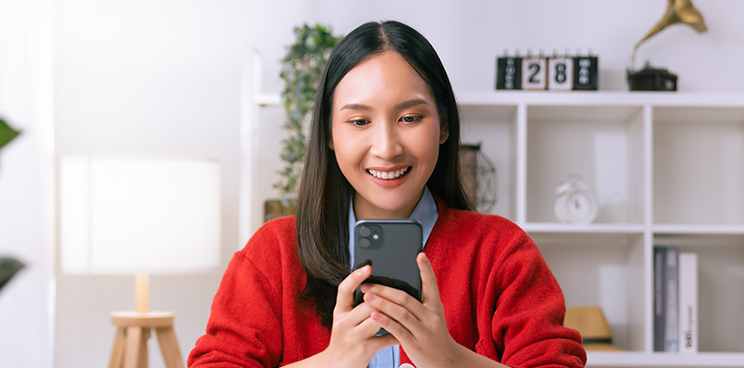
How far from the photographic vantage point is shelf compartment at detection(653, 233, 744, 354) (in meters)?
1.87

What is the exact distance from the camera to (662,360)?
160 cm

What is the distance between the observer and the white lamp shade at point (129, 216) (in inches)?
57.7

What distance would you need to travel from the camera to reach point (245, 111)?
1.71 m

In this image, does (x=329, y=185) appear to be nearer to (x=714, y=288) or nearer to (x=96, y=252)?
(x=96, y=252)

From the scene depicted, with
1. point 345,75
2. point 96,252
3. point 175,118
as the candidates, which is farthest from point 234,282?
point 175,118

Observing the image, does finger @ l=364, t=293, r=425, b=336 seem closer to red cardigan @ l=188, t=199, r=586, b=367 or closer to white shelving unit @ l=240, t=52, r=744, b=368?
red cardigan @ l=188, t=199, r=586, b=367

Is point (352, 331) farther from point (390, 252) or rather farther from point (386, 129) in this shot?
point (386, 129)

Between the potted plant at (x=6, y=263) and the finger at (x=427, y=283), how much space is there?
382mm

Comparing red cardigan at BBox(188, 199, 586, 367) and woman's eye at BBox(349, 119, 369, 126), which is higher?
woman's eye at BBox(349, 119, 369, 126)

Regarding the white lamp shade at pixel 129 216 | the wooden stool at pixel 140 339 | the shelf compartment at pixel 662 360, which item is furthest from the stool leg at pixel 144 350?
the shelf compartment at pixel 662 360

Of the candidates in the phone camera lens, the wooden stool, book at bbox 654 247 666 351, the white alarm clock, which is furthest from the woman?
book at bbox 654 247 666 351

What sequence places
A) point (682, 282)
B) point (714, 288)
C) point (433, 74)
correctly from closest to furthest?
point (433, 74), point (682, 282), point (714, 288)

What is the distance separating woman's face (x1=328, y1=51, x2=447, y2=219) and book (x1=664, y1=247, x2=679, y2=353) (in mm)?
1222

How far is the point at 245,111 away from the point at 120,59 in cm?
57
